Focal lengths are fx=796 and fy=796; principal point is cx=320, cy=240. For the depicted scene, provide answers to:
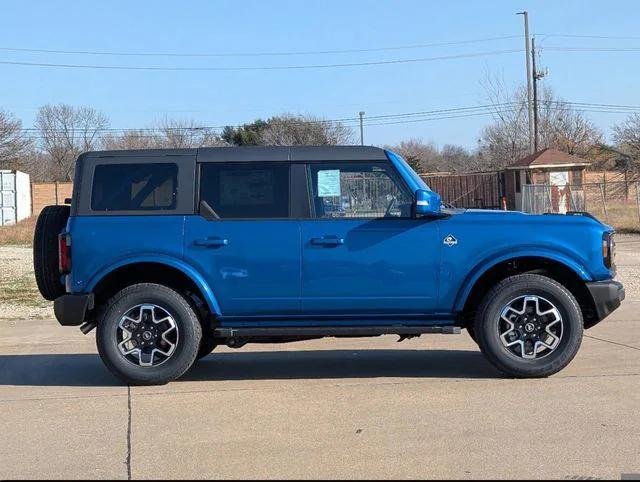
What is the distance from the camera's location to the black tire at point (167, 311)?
269 inches

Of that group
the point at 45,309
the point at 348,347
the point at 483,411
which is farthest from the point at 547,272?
the point at 45,309

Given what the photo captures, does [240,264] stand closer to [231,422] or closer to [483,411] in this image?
[231,422]

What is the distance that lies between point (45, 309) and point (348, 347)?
581 cm

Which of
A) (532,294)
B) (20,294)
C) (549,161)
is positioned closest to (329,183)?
(532,294)

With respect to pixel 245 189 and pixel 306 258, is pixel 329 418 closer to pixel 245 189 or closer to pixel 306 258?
pixel 306 258

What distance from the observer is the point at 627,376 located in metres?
6.99

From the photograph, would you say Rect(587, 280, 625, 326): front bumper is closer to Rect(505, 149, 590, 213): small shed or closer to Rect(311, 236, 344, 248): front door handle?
Rect(311, 236, 344, 248): front door handle

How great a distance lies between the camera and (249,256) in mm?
6812

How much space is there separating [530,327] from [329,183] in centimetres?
214

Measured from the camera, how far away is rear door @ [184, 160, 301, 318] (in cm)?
681

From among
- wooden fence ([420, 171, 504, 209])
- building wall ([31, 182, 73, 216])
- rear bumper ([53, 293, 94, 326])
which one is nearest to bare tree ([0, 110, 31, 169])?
building wall ([31, 182, 73, 216])

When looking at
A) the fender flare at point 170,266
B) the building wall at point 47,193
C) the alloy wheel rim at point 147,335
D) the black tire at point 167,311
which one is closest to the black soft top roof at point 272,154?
the fender flare at point 170,266

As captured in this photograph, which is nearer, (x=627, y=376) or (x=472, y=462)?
(x=472, y=462)

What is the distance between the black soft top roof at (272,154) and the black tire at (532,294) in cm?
158
